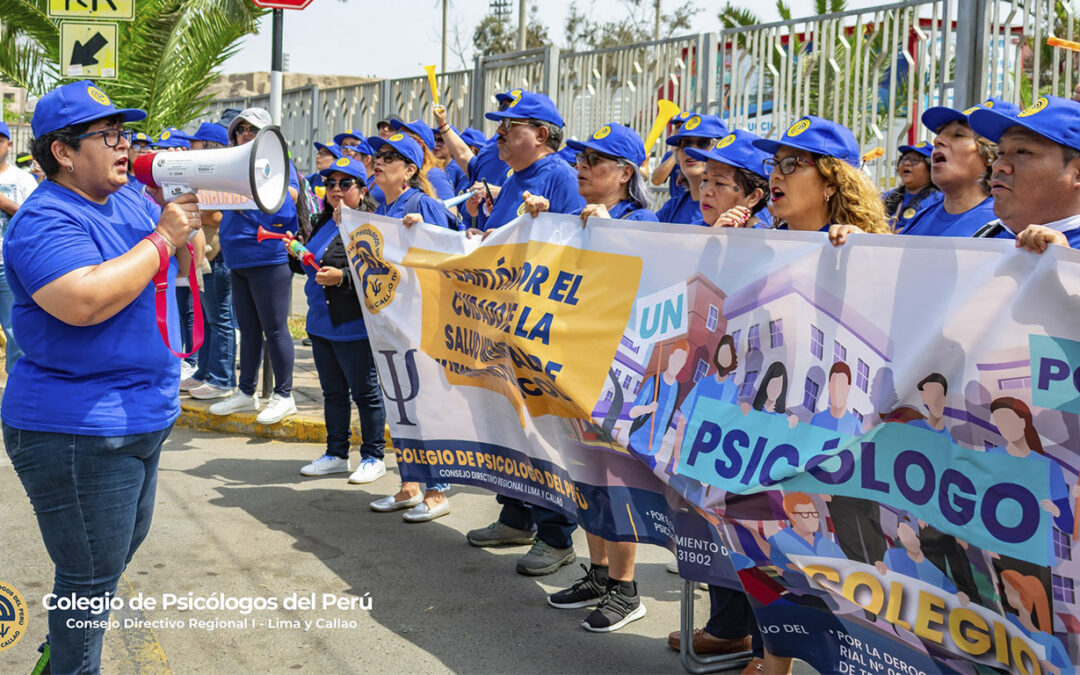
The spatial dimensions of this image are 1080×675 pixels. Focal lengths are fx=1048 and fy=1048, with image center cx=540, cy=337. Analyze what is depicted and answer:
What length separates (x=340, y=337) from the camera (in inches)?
254

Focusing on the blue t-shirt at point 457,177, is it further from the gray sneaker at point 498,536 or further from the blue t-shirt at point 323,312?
the gray sneaker at point 498,536

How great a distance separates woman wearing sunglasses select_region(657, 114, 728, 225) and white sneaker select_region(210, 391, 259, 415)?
159 inches

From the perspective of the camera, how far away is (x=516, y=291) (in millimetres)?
4676

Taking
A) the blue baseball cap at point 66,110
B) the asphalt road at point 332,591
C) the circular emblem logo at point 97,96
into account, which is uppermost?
the circular emblem logo at point 97,96

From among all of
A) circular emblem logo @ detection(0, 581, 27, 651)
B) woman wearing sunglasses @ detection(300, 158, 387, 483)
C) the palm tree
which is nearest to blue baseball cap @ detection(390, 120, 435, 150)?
woman wearing sunglasses @ detection(300, 158, 387, 483)

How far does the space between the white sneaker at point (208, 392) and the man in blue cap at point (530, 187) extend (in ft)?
12.6

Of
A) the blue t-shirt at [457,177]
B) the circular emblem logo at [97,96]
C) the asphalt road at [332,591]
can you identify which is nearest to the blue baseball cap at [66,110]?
the circular emblem logo at [97,96]

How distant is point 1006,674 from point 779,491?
0.83 meters

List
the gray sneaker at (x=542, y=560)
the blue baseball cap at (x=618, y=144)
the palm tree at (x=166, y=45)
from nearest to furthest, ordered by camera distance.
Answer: the blue baseball cap at (x=618, y=144) → the gray sneaker at (x=542, y=560) → the palm tree at (x=166, y=45)

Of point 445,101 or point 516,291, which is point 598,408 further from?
point 445,101

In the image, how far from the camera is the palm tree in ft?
44.0

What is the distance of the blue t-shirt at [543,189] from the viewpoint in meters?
5.65

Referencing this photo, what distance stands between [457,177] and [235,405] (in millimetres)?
2845

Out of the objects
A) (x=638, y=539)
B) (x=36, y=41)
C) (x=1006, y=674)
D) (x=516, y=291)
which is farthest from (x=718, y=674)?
(x=36, y=41)
